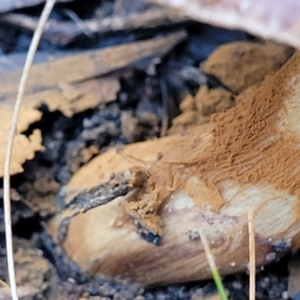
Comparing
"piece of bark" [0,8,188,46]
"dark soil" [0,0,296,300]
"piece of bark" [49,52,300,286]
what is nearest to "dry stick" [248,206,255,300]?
"piece of bark" [49,52,300,286]

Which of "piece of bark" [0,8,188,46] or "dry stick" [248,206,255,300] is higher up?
"piece of bark" [0,8,188,46]

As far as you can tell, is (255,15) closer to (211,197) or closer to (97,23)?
(211,197)

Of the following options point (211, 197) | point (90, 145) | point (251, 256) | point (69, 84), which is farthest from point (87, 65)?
point (251, 256)

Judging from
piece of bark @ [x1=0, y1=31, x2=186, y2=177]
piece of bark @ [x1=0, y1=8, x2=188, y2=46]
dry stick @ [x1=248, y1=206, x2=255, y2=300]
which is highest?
piece of bark @ [x1=0, y1=8, x2=188, y2=46]

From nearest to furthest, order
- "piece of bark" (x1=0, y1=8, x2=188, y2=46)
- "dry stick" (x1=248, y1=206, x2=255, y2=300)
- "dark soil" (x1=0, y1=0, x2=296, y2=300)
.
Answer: "dry stick" (x1=248, y1=206, x2=255, y2=300), "dark soil" (x1=0, y1=0, x2=296, y2=300), "piece of bark" (x1=0, y1=8, x2=188, y2=46)

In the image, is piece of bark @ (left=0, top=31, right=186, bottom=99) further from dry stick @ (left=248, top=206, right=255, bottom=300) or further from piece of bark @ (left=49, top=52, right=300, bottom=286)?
dry stick @ (left=248, top=206, right=255, bottom=300)
